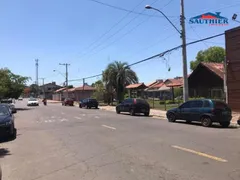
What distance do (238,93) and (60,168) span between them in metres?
21.5

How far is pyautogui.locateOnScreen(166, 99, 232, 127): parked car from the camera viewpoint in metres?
19.8

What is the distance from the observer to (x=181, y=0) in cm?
2841

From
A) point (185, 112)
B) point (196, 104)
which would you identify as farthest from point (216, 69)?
point (196, 104)

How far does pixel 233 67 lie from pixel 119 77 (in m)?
27.8

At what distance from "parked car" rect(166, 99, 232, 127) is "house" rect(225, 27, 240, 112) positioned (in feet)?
24.4

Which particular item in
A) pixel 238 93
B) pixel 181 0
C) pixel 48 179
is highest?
pixel 181 0

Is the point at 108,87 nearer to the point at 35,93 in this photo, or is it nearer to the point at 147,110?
the point at 147,110

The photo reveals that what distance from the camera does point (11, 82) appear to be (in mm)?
53812

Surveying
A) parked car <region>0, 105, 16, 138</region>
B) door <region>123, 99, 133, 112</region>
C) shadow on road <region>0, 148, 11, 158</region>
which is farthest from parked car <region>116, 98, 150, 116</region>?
shadow on road <region>0, 148, 11, 158</region>

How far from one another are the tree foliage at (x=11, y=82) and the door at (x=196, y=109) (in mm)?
34672

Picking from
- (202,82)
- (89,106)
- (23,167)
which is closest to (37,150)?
(23,167)

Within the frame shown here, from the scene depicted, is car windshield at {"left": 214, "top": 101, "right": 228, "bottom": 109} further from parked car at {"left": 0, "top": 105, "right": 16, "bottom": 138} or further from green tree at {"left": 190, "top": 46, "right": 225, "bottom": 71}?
green tree at {"left": 190, "top": 46, "right": 225, "bottom": 71}

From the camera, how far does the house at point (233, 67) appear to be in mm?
27359

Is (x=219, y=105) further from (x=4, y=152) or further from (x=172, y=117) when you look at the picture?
(x=4, y=152)
